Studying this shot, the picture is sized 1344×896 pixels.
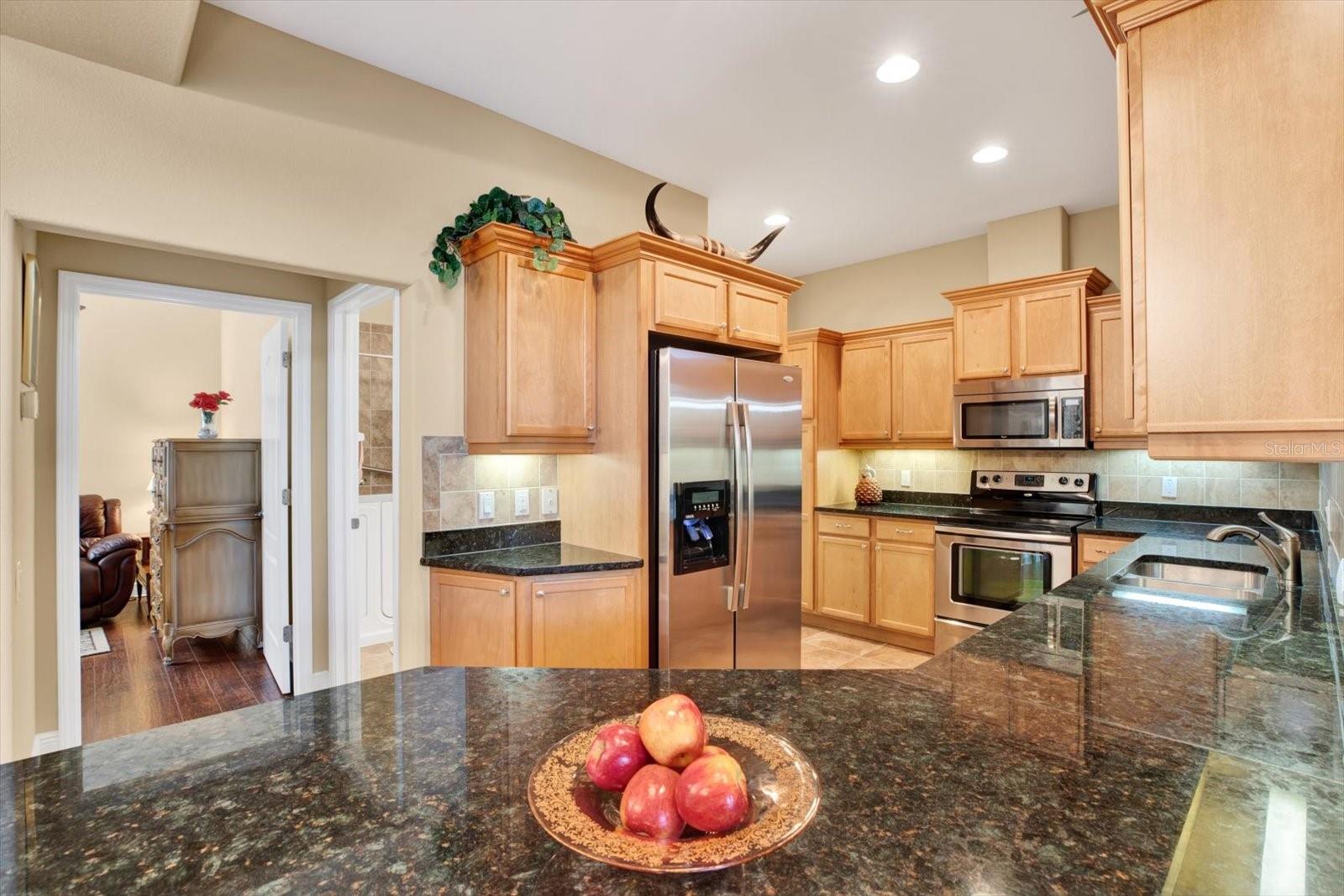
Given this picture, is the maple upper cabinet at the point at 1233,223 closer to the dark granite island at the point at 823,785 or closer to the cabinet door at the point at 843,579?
the dark granite island at the point at 823,785

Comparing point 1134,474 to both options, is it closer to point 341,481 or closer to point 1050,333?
point 1050,333

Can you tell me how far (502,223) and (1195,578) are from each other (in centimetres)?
304

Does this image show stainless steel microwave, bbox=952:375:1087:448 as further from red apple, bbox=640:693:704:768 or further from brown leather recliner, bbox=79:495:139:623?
brown leather recliner, bbox=79:495:139:623

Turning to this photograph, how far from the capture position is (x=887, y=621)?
4.49 metres

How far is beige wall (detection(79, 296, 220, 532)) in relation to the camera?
5945 millimetres

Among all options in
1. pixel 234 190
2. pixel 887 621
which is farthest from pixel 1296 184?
pixel 887 621

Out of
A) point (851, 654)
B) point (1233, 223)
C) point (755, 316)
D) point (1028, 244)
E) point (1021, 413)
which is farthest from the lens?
point (851, 654)

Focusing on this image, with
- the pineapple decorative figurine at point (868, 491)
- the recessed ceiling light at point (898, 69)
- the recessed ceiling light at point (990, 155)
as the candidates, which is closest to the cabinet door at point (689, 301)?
the recessed ceiling light at point (898, 69)

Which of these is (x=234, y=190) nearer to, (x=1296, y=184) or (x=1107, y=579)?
(x=1296, y=184)

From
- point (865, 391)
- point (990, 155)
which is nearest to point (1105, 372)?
point (990, 155)

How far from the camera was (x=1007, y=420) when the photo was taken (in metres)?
4.10

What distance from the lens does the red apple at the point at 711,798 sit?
682 mm

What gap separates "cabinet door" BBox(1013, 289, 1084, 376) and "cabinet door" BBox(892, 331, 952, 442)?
560mm

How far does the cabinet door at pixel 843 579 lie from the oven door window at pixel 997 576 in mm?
701
